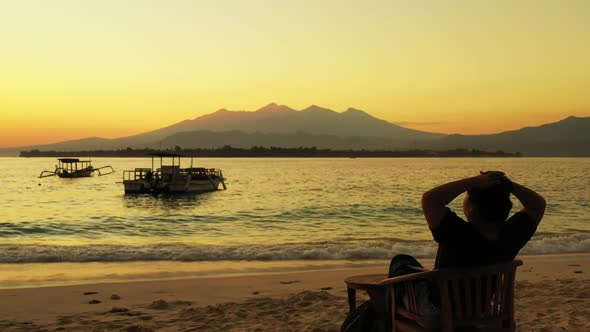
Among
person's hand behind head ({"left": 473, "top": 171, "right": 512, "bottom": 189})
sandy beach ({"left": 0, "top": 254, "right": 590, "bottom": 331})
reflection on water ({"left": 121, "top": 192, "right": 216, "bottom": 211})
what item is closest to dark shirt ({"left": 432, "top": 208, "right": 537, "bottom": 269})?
person's hand behind head ({"left": 473, "top": 171, "right": 512, "bottom": 189})

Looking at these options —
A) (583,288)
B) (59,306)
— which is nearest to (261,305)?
(59,306)

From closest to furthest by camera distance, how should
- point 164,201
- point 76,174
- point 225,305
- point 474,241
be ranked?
point 474,241 < point 225,305 < point 164,201 < point 76,174

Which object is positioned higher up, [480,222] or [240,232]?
[480,222]

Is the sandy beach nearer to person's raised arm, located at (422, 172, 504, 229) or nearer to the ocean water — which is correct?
the ocean water

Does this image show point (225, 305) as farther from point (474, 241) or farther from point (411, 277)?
point (474, 241)

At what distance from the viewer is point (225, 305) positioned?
7.06 metres

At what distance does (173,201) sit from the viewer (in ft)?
131

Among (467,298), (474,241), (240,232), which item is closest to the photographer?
(474,241)

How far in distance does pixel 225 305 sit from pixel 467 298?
4.26 metres

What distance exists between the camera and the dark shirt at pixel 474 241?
3.21 metres

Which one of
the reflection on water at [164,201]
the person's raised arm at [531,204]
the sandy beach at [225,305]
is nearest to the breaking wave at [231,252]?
the sandy beach at [225,305]

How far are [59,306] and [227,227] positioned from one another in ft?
50.0

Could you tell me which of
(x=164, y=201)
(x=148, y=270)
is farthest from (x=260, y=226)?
(x=164, y=201)

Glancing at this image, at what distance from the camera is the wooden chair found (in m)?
3.32
